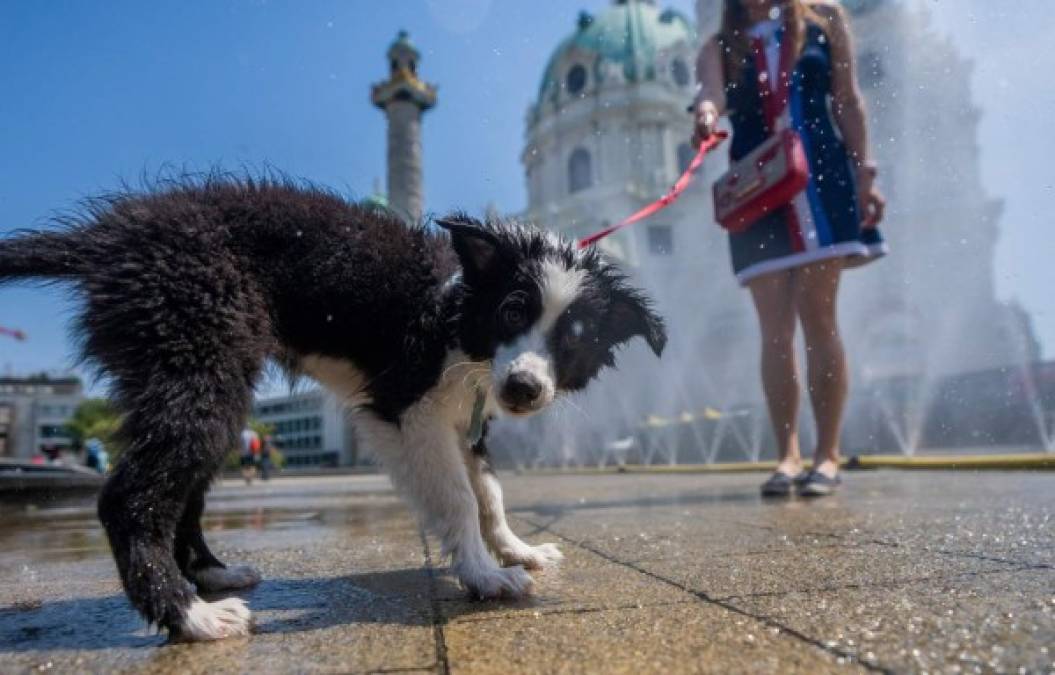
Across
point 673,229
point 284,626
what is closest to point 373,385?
point 284,626

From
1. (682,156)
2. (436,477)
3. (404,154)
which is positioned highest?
(682,156)

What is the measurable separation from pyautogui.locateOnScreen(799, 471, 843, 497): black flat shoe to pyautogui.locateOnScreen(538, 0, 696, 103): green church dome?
1867 inches

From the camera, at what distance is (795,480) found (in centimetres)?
423

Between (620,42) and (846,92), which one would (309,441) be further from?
(846,92)

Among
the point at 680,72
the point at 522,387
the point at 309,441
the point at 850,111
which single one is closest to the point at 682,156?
the point at 680,72

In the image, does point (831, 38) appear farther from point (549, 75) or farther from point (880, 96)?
point (549, 75)

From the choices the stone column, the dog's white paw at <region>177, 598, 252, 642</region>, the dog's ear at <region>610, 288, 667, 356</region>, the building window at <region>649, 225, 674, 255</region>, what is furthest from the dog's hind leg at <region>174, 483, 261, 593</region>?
the building window at <region>649, 225, 674, 255</region>

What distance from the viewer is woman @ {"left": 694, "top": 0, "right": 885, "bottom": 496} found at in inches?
160

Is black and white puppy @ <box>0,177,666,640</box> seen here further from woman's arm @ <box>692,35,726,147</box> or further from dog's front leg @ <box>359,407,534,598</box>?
woman's arm @ <box>692,35,726,147</box>

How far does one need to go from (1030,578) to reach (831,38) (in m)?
3.46

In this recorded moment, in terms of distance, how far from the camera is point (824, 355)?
4074 millimetres

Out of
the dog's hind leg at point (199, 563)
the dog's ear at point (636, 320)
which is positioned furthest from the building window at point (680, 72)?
the dog's hind leg at point (199, 563)

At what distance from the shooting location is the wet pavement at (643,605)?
1233 millimetres

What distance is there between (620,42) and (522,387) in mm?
52604
